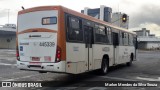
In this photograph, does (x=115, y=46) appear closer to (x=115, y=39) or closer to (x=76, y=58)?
(x=115, y=39)

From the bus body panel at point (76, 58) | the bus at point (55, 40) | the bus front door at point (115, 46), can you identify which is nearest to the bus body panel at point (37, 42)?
the bus at point (55, 40)

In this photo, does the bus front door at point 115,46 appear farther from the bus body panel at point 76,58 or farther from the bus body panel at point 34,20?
the bus body panel at point 34,20

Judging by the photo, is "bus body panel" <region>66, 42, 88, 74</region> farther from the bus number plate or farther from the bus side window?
the bus number plate

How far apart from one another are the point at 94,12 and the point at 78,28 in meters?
72.0

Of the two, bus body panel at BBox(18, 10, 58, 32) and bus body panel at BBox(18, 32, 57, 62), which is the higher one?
bus body panel at BBox(18, 10, 58, 32)

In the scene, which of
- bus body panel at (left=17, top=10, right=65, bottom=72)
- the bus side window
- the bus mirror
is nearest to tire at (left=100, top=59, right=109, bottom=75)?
the bus mirror

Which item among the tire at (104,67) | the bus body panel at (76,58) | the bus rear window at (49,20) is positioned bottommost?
the tire at (104,67)

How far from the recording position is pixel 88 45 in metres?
13.9

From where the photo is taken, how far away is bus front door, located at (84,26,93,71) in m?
13.7

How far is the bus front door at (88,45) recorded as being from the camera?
13.7 metres

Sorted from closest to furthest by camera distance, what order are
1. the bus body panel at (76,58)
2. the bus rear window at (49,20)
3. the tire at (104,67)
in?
the bus rear window at (49,20), the bus body panel at (76,58), the tire at (104,67)

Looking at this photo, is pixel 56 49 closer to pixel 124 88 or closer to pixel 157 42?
pixel 124 88

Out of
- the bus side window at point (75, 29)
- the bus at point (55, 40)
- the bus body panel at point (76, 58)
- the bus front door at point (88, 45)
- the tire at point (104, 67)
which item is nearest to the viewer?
the bus at point (55, 40)

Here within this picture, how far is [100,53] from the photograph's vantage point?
15.5m
